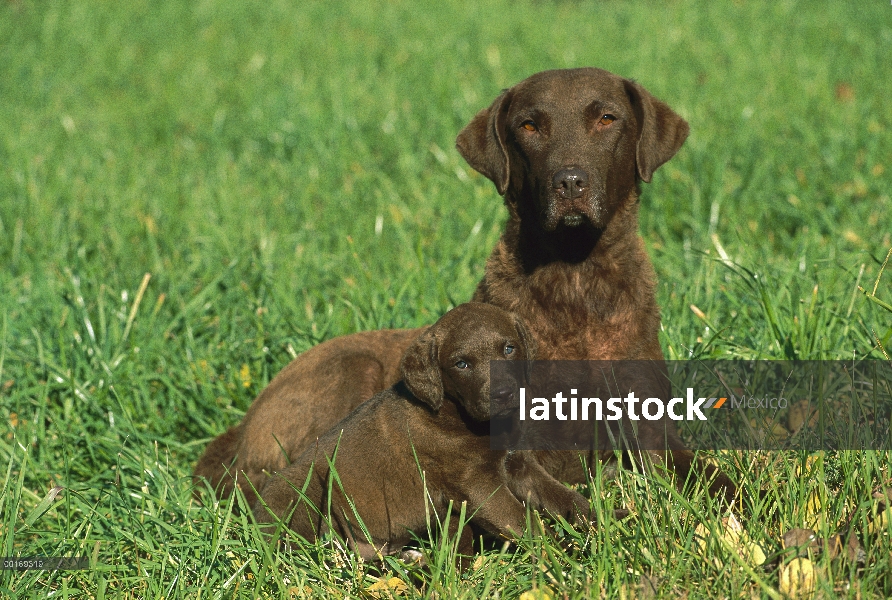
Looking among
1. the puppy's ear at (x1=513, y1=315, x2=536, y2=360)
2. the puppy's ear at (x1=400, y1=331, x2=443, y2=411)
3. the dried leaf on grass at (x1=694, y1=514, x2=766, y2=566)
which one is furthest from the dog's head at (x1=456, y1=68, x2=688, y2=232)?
the dried leaf on grass at (x1=694, y1=514, x2=766, y2=566)

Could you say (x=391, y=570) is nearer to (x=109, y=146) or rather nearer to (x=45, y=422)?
(x=45, y=422)

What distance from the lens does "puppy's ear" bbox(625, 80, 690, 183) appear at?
163 inches

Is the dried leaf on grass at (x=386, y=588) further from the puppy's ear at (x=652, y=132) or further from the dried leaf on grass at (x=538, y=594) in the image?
the puppy's ear at (x=652, y=132)

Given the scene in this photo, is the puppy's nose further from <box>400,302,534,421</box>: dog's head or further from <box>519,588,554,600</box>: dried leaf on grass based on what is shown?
<box>519,588,554,600</box>: dried leaf on grass

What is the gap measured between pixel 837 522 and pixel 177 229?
16.7ft

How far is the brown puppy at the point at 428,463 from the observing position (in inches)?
135

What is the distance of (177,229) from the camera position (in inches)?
279

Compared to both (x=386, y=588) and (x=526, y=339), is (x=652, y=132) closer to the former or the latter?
(x=526, y=339)

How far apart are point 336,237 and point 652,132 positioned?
3366 mm

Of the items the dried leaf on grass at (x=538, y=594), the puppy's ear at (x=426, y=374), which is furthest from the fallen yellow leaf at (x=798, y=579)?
the puppy's ear at (x=426, y=374)

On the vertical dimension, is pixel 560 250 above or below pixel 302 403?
above

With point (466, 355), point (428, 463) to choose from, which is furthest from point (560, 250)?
point (428, 463)

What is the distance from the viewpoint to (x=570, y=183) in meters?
3.76

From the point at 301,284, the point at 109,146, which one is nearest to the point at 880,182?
the point at 301,284
